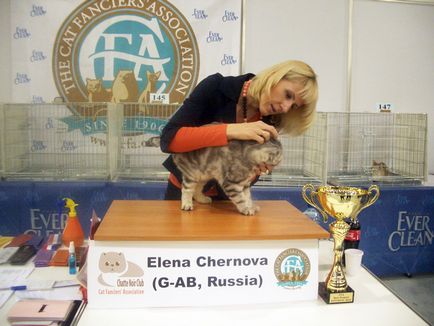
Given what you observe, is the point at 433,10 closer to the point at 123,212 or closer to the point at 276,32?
the point at 276,32

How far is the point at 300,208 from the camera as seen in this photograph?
2.42 metres

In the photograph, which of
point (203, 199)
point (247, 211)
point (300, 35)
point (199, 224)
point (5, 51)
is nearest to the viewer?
point (199, 224)

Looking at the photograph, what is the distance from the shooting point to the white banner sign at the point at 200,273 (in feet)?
3.10

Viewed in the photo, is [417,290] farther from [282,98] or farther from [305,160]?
[282,98]

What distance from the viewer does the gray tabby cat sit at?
105 cm

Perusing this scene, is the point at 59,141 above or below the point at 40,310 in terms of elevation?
above

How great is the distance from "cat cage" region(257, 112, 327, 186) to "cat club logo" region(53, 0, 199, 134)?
90cm

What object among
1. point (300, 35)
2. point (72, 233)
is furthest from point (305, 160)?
point (72, 233)

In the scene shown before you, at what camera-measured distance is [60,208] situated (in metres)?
2.36

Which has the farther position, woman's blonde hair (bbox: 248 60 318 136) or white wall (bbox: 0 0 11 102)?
white wall (bbox: 0 0 11 102)

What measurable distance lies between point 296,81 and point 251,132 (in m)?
0.21

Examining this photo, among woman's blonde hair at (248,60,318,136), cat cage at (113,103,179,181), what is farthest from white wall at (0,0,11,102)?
woman's blonde hair at (248,60,318,136)

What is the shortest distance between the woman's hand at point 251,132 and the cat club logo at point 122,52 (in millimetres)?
1806

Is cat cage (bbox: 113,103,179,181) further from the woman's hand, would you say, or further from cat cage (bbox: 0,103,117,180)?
the woman's hand
